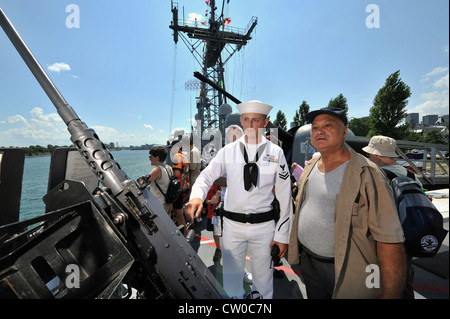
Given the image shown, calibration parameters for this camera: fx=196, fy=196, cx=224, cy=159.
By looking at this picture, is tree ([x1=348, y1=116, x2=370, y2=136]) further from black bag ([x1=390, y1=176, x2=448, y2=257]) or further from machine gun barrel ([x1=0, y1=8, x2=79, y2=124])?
machine gun barrel ([x1=0, y1=8, x2=79, y2=124])

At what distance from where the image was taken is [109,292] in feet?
3.47

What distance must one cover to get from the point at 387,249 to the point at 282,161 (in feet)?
3.78

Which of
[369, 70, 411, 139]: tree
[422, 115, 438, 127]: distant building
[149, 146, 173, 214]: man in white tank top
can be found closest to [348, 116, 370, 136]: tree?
[369, 70, 411, 139]: tree

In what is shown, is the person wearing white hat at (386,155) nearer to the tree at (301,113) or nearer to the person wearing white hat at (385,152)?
the person wearing white hat at (385,152)

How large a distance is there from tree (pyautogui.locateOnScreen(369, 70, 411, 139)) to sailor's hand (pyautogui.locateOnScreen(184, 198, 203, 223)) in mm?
24710

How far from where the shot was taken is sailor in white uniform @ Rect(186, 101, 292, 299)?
211 cm

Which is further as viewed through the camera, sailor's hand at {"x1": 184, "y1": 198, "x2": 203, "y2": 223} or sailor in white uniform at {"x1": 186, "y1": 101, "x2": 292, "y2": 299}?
sailor in white uniform at {"x1": 186, "y1": 101, "x2": 292, "y2": 299}

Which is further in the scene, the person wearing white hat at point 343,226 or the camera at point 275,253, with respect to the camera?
the camera at point 275,253

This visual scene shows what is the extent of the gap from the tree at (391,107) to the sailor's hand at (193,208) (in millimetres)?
24710

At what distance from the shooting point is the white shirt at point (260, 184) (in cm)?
209

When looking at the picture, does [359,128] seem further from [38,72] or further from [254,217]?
[38,72]

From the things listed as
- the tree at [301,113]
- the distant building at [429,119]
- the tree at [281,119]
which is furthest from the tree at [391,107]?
the distant building at [429,119]

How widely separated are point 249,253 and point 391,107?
24815 mm
